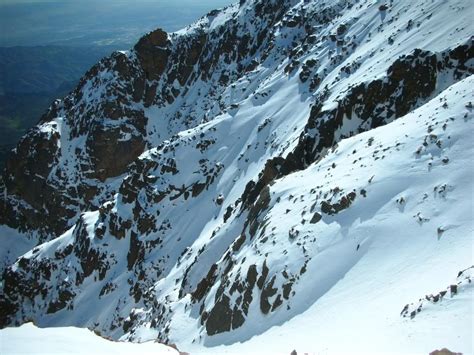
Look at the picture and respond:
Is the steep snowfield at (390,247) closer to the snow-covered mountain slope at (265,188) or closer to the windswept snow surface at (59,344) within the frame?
the snow-covered mountain slope at (265,188)

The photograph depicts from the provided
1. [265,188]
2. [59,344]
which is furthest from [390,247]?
[265,188]

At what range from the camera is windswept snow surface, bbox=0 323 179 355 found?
12070 mm

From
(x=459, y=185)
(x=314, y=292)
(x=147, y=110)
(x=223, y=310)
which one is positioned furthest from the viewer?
(x=147, y=110)

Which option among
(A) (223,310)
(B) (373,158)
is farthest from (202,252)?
(B) (373,158)

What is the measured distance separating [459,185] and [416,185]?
2287 mm

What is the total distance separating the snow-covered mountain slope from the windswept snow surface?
7064 millimetres

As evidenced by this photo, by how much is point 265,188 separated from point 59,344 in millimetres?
23029

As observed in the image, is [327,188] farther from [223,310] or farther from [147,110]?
[147,110]

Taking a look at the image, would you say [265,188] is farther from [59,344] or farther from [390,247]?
[59,344]

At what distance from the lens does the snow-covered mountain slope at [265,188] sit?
18.0 meters

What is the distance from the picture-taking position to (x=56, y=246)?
246 feet

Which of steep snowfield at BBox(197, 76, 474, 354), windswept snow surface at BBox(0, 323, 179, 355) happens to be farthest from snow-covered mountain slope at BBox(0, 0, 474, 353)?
windswept snow surface at BBox(0, 323, 179, 355)

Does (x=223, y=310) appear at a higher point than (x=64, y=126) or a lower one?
lower

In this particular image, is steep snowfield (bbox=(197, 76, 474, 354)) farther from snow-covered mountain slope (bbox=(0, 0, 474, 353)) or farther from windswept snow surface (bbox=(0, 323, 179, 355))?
windswept snow surface (bbox=(0, 323, 179, 355))
